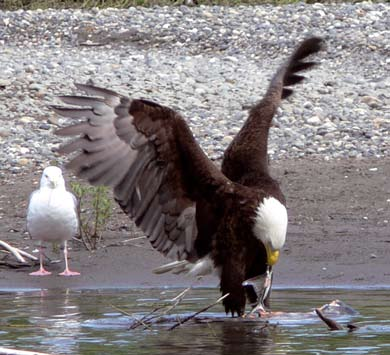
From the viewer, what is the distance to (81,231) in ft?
37.3

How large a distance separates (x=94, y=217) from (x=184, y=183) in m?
3.36

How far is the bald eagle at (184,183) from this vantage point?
805 centimetres

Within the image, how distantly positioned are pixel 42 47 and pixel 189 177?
1049cm

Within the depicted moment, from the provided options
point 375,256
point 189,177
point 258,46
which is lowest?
point 375,256

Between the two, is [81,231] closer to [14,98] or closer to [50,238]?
[50,238]

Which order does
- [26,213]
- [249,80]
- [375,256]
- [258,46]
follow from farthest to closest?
[258,46] < [249,80] < [26,213] < [375,256]

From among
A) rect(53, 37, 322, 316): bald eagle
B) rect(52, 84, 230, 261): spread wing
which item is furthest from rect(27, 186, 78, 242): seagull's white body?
rect(52, 84, 230, 261): spread wing

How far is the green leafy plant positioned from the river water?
909 mm

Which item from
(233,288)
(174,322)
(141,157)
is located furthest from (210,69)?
(141,157)

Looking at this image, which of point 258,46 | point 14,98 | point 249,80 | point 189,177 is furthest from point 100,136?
point 258,46

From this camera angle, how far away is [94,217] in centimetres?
1182

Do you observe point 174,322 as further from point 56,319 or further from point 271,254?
point 271,254

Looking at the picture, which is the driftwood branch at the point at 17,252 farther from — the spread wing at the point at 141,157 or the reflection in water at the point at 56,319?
the spread wing at the point at 141,157

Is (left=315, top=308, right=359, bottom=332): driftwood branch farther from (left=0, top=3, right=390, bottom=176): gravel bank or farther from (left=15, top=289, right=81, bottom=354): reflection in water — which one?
(left=0, top=3, right=390, bottom=176): gravel bank
